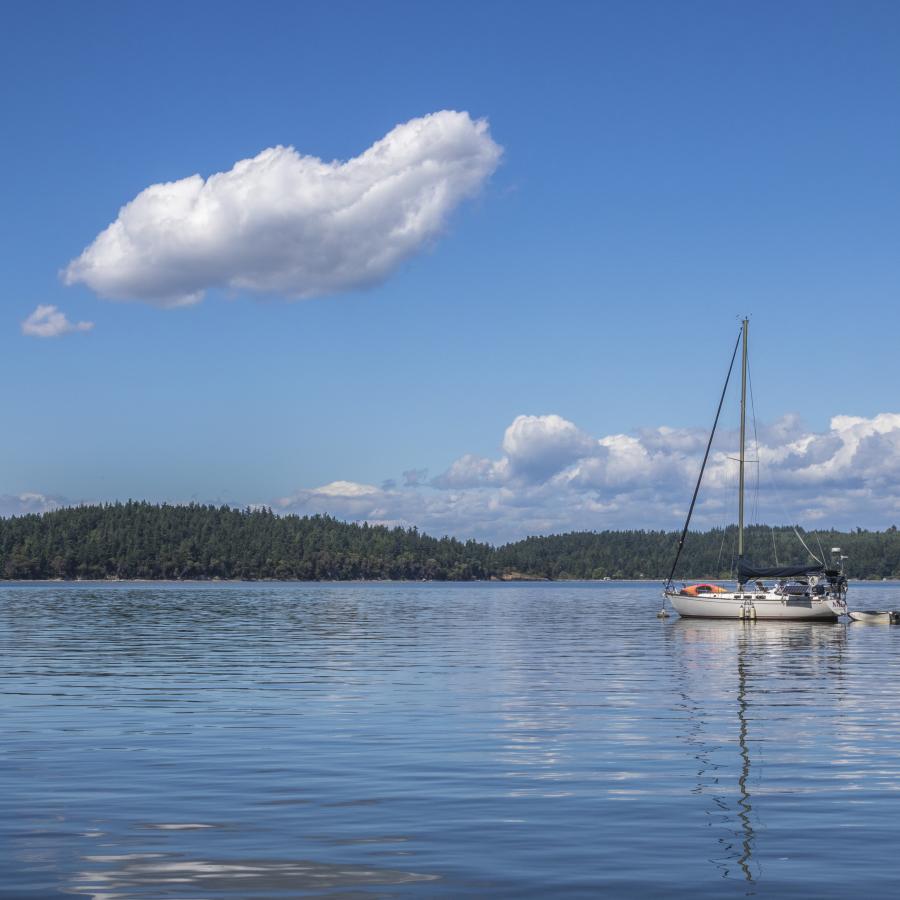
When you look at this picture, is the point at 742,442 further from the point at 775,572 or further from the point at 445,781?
the point at 445,781

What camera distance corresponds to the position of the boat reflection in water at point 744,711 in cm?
1961

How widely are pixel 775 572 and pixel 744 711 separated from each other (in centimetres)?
6256

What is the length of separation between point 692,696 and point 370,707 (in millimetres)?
11036

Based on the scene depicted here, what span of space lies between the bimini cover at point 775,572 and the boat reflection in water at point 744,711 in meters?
15.7

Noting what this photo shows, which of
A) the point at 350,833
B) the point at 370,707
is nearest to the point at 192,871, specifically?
the point at 350,833

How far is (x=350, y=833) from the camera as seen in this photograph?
746 inches

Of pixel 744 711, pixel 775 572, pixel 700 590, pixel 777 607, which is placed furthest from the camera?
pixel 700 590

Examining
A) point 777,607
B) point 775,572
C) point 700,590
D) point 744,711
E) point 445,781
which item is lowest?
point 744,711

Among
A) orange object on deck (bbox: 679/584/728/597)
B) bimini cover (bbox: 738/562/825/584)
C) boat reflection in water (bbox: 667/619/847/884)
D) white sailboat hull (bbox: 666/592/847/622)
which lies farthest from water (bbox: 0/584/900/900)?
orange object on deck (bbox: 679/584/728/597)

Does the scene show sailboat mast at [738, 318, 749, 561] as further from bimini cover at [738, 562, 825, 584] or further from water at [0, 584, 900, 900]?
water at [0, 584, 900, 900]

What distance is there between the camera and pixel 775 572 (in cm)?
9650

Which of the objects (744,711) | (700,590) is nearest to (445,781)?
(744,711)

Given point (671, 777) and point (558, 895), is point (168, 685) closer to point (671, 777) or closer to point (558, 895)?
point (671, 777)

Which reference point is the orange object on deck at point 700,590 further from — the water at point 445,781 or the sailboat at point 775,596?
the water at point 445,781
